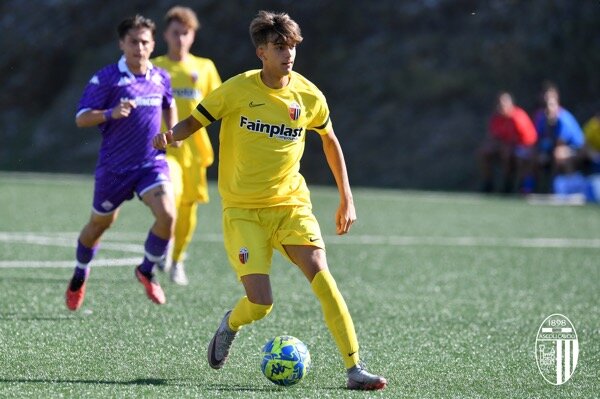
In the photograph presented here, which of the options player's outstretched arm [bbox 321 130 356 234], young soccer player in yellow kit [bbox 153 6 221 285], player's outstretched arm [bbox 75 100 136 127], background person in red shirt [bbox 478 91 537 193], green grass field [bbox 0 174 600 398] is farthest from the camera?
background person in red shirt [bbox 478 91 537 193]

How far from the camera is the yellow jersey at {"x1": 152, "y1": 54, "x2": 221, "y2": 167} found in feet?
32.0

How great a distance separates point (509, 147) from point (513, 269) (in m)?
10.6

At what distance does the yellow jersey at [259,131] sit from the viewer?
6051 millimetres

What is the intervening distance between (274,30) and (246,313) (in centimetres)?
146

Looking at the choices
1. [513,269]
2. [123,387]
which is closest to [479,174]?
[513,269]

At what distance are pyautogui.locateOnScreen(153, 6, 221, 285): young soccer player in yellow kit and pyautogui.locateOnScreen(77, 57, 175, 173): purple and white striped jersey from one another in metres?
1.53

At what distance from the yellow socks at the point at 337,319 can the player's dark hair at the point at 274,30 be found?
47.3 inches

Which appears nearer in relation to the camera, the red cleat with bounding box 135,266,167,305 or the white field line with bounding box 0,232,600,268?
the red cleat with bounding box 135,266,167,305

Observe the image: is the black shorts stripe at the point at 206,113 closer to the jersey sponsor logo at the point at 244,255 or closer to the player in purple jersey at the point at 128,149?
the jersey sponsor logo at the point at 244,255

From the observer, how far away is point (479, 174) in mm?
23453

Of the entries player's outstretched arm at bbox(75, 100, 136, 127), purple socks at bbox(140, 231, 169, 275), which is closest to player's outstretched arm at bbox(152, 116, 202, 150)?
player's outstretched arm at bbox(75, 100, 136, 127)

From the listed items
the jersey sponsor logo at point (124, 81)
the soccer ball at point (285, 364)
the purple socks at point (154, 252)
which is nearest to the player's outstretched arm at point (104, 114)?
the jersey sponsor logo at point (124, 81)

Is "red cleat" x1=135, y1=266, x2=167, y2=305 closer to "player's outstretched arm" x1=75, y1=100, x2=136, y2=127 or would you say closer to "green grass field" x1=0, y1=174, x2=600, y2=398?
"green grass field" x1=0, y1=174, x2=600, y2=398

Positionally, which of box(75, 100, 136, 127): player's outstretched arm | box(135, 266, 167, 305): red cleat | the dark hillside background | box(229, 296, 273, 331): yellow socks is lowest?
the dark hillside background
